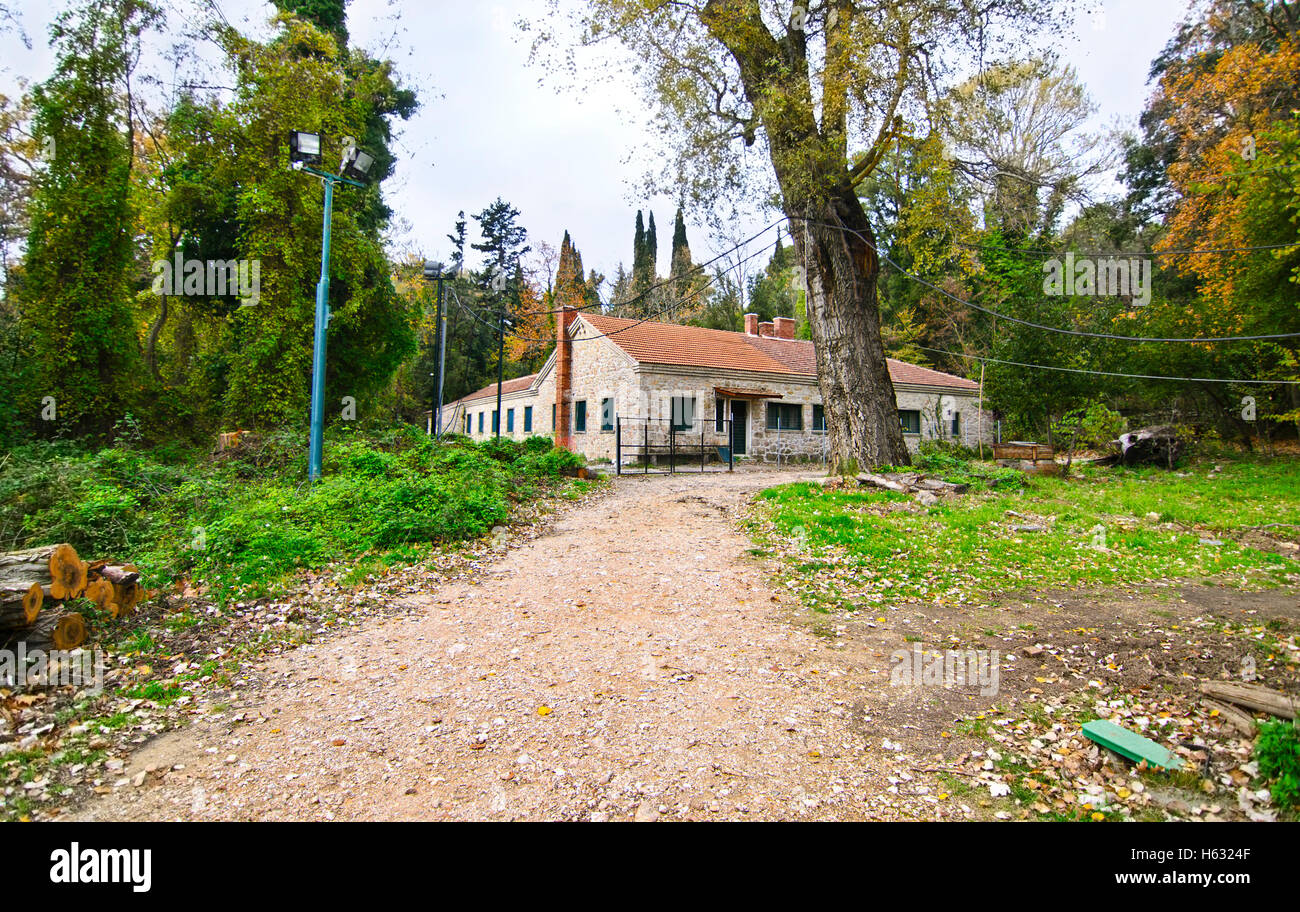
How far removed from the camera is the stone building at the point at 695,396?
799 inches

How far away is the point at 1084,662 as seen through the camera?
4.27 m

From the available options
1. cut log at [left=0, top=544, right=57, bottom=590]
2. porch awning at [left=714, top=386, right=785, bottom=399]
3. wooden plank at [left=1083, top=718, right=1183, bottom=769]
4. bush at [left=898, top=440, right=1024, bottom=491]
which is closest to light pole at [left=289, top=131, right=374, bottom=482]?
cut log at [left=0, top=544, right=57, bottom=590]

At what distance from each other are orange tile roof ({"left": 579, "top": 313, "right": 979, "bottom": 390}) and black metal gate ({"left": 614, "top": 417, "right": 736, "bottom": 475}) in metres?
2.11

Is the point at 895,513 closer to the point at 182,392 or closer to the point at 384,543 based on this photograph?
the point at 384,543

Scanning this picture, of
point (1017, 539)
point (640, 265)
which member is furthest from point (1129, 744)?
point (640, 265)

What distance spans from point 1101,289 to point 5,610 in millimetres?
22926

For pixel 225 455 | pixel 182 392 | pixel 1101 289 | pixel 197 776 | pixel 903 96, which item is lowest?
pixel 197 776

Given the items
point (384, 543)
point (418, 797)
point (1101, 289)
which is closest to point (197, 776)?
point (418, 797)

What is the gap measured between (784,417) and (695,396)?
4.23m
